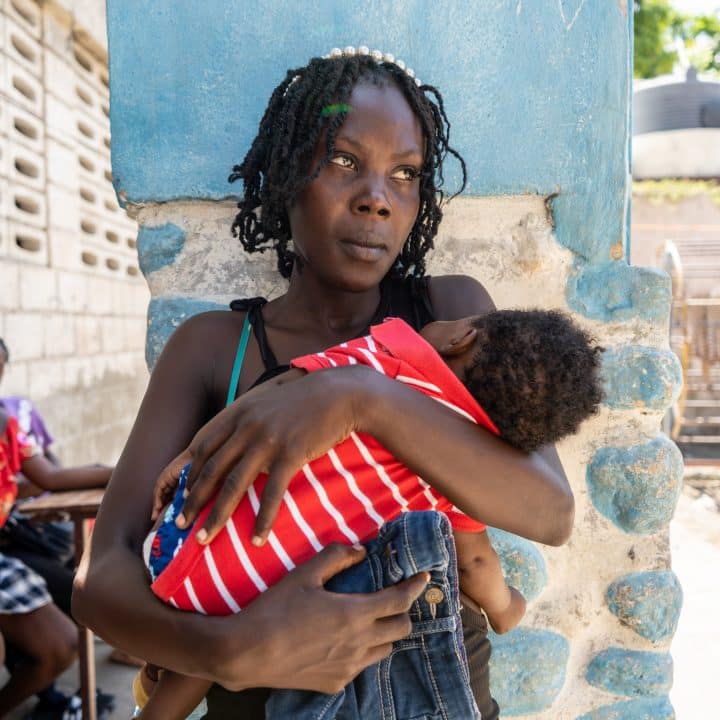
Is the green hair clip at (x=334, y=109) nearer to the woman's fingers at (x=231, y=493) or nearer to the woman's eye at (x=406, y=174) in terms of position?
the woman's eye at (x=406, y=174)

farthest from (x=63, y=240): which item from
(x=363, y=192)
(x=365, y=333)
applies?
(x=363, y=192)

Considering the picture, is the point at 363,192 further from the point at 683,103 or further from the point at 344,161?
the point at 683,103

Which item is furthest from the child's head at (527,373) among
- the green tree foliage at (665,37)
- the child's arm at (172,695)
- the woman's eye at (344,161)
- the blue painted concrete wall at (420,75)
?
the green tree foliage at (665,37)

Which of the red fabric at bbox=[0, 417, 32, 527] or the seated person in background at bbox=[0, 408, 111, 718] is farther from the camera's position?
the red fabric at bbox=[0, 417, 32, 527]

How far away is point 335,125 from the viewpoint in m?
1.36

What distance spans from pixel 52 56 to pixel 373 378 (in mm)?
4953

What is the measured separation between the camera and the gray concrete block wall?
444cm

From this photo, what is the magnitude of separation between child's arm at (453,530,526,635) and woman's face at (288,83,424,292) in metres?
0.53

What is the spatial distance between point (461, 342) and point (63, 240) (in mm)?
4586

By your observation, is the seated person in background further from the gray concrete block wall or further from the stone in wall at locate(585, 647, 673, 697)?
Answer: the stone in wall at locate(585, 647, 673, 697)

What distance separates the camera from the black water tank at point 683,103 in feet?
29.3

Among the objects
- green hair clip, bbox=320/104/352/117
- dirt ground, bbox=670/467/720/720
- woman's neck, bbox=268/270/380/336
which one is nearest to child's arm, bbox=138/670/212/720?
woman's neck, bbox=268/270/380/336

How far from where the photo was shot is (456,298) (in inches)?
57.6

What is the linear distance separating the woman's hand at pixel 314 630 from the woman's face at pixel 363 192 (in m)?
0.57
